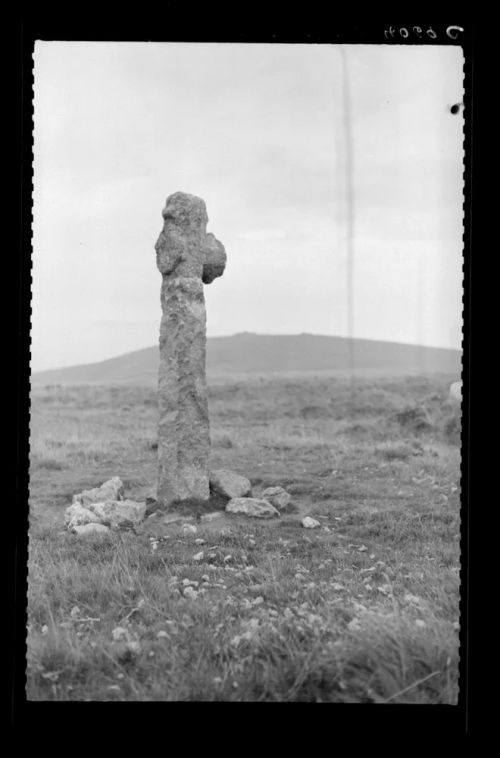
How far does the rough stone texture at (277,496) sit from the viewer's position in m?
7.17

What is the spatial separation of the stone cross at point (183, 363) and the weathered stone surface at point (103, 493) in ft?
1.56

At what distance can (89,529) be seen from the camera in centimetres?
603

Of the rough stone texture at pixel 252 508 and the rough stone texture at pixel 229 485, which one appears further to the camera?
the rough stone texture at pixel 229 485

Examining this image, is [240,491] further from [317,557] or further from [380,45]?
[380,45]

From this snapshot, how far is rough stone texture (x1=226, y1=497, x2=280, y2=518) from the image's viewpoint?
684 cm

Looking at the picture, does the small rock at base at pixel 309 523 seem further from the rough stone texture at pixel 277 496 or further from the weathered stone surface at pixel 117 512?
the weathered stone surface at pixel 117 512

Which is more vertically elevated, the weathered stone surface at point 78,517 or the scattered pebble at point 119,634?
the weathered stone surface at point 78,517

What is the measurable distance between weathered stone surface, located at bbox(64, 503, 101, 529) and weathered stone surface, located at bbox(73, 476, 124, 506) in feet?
1.07

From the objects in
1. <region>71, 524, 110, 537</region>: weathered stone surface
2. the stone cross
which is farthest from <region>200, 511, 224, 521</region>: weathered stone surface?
<region>71, 524, 110, 537</region>: weathered stone surface

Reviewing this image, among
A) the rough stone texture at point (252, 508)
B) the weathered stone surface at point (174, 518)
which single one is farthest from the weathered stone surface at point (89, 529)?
the rough stone texture at point (252, 508)

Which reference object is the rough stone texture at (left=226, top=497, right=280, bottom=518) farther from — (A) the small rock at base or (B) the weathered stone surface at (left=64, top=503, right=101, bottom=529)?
(B) the weathered stone surface at (left=64, top=503, right=101, bottom=529)

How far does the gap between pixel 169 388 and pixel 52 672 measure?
3676 mm

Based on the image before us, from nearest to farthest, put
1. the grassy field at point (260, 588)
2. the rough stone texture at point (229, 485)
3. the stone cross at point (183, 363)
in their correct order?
1. the grassy field at point (260, 588)
2. the stone cross at point (183, 363)
3. the rough stone texture at point (229, 485)

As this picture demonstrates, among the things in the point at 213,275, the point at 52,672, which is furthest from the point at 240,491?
the point at 52,672
